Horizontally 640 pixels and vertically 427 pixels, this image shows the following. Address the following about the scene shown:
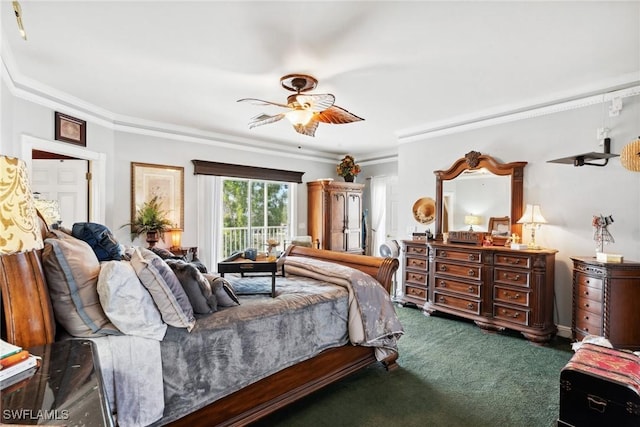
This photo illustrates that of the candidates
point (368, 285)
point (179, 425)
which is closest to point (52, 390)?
point (179, 425)

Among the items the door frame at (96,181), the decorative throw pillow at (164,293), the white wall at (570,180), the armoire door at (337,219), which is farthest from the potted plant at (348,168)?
the decorative throw pillow at (164,293)

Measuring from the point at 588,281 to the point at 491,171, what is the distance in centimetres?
165

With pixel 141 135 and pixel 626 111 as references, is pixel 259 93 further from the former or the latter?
pixel 626 111

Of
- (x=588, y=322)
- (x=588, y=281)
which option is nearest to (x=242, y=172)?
(x=588, y=281)

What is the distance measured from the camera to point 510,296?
364 cm

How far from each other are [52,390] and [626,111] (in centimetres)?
475

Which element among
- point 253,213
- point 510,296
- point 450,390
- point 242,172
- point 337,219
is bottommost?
point 450,390

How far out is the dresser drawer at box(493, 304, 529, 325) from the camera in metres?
3.52

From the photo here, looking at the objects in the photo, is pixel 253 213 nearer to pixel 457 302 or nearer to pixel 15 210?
pixel 457 302

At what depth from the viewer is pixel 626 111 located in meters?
3.23

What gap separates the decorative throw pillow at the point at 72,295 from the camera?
1556 millimetres

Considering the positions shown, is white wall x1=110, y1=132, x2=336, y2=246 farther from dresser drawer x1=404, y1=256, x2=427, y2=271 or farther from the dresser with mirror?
the dresser with mirror

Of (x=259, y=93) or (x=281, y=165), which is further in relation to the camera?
(x=281, y=165)

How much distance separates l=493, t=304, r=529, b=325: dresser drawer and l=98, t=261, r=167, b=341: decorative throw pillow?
356cm
